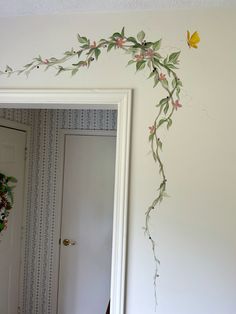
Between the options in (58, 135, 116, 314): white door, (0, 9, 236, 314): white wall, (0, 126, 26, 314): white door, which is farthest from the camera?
(58, 135, 116, 314): white door

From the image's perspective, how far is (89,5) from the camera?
1.48m

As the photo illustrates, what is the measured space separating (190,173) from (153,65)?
A: 0.58 m

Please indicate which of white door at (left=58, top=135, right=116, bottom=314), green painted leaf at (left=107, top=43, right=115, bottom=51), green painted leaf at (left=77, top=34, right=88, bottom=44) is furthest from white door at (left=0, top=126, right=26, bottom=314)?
green painted leaf at (left=107, top=43, right=115, bottom=51)

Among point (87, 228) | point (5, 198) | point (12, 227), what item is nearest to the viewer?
point (5, 198)

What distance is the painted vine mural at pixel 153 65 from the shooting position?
4.82ft

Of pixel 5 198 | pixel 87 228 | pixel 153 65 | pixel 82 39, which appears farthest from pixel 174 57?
pixel 87 228

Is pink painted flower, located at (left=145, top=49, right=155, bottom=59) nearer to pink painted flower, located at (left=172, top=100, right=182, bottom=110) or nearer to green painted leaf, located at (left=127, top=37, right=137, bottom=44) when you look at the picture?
green painted leaf, located at (left=127, top=37, right=137, bottom=44)

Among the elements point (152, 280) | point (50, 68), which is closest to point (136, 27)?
point (50, 68)

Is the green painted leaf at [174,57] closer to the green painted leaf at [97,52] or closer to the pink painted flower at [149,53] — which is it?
the pink painted flower at [149,53]

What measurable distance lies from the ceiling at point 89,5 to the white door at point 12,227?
1.24 metres

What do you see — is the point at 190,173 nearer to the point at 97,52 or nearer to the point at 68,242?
the point at 97,52

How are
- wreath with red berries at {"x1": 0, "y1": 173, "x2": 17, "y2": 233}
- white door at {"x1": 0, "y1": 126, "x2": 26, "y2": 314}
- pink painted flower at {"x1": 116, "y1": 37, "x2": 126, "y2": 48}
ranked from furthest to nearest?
white door at {"x1": 0, "y1": 126, "x2": 26, "y2": 314} → wreath with red berries at {"x1": 0, "y1": 173, "x2": 17, "y2": 233} → pink painted flower at {"x1": 116, "y1": 37, "x2": 126, "y2": 48}

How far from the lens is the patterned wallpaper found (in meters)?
3.02

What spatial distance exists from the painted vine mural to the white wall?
0.10 ft
